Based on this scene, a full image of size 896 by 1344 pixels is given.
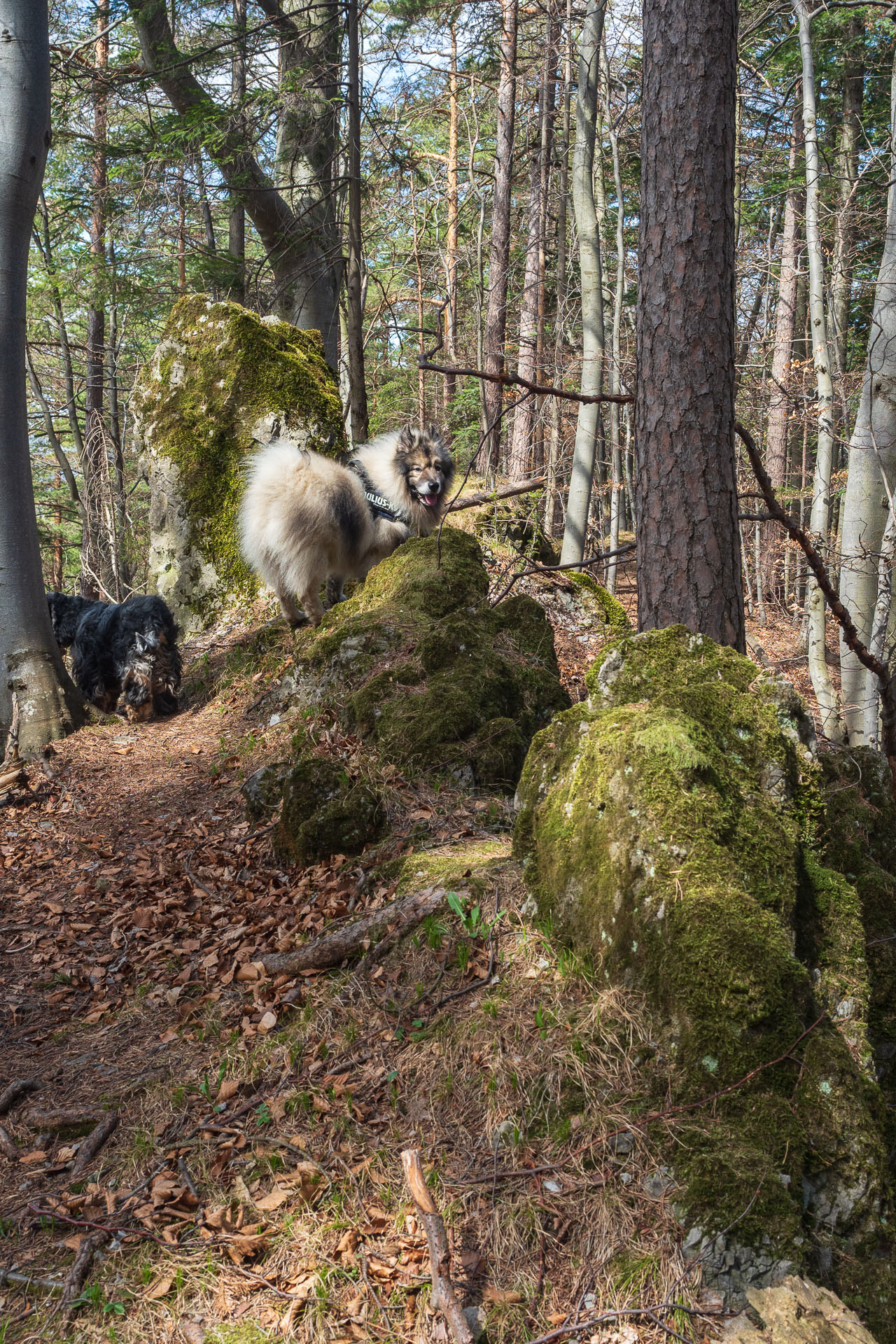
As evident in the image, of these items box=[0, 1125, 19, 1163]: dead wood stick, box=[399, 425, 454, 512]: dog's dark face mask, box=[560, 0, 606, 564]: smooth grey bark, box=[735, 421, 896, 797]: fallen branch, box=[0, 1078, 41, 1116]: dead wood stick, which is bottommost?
box=[0, 1125, 19, 1163]: dead wood stick

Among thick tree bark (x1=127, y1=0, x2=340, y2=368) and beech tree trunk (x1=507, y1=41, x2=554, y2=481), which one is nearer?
thick tree bark (x1=127, y1=0, x2=340, y2=368)

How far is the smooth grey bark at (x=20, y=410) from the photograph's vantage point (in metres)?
6.26

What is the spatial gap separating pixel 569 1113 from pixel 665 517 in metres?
2.40

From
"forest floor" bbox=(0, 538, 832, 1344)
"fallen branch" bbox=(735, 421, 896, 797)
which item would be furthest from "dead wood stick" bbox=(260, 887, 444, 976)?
"fallen branch" bbox=(735, 421, 896, 797)

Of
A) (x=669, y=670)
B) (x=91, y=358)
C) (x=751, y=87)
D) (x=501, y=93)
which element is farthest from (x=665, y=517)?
(x=751, y=87)

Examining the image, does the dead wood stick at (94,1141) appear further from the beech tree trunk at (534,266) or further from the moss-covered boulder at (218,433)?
the beech tree trunk at (534,266)

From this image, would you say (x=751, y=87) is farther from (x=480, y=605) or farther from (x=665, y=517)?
(x=665, y=517)

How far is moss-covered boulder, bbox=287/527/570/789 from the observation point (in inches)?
195

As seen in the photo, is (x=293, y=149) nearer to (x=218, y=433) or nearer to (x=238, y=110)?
(x=238, y=110)

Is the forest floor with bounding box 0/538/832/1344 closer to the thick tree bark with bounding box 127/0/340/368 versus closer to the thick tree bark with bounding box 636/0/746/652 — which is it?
the thick tree bark with bounding box 636/0/746/652

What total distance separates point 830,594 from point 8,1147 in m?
4.20

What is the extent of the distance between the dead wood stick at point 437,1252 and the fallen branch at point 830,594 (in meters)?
2.87

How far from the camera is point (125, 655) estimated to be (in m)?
7.34

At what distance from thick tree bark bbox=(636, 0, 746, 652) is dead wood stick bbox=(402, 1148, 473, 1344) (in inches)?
94.1
